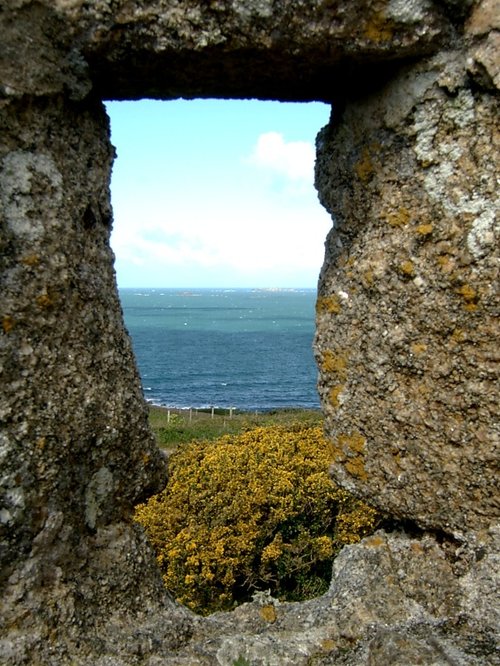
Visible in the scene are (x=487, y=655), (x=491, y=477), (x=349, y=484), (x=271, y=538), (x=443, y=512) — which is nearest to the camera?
(x=487, y=655)

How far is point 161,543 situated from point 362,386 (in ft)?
15.0

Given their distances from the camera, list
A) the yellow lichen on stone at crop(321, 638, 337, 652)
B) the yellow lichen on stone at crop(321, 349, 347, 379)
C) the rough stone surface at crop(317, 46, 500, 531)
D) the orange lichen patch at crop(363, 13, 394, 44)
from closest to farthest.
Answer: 1. the orange lichen patch at crop(363, 13, 394, 44)
2. the rough stone surface at crop(317, 46, 500, 531)
3. the yellow lichen on stone at crop(321, 638, 337, 652)
4. the yellow lichen on stone at crop(321, 349, 347, 379)

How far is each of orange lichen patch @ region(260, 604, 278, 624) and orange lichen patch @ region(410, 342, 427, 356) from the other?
156 cm

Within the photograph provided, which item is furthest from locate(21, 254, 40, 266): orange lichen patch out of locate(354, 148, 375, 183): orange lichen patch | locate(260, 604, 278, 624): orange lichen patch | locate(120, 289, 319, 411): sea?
locate(120, 289, 319, 411): sea

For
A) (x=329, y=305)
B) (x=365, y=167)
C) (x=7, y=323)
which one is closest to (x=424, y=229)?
(x=365, y=167)

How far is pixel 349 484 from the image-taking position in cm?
334

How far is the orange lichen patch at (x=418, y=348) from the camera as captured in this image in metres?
2.96

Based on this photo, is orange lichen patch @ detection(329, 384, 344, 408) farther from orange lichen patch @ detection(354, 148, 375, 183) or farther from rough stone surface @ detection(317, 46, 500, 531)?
orange lichen patch @ detection(354, 148, 375, 183)

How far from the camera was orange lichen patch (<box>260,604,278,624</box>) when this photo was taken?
3422 millimetres

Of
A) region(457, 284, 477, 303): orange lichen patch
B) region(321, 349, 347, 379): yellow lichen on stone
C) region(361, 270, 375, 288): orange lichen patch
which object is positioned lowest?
region(321, 349, 347, 379): yellow lichen on stone

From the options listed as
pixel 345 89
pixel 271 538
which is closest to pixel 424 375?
pixel 345 89

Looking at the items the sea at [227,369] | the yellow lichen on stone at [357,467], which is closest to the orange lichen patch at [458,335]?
the yellow lichen on stone at [357,467]

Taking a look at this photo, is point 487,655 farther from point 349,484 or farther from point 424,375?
point 424,375

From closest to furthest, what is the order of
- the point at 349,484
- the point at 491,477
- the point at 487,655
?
the point at 487,655 < the point at 491,477 < the point at 349,484
